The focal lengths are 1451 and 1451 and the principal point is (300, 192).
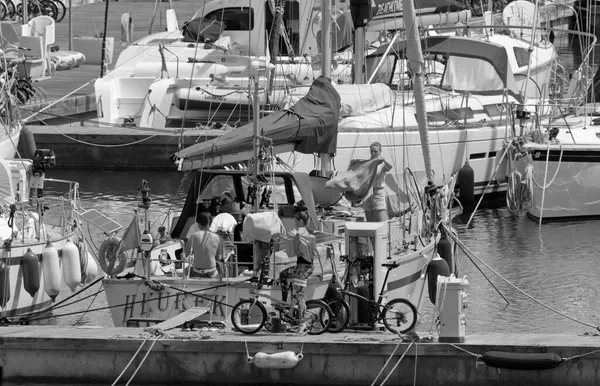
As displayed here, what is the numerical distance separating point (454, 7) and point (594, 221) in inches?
347

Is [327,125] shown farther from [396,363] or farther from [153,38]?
[153,38]

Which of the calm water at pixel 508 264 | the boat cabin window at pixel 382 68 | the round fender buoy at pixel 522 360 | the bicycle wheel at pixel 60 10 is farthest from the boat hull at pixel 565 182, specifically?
the bicycle wheel at pixel 60 10

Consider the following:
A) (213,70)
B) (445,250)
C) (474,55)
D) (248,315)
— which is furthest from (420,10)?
(248,315)

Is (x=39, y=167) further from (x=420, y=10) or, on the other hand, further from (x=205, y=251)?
(x=420, y=10)

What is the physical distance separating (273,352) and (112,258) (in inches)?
120

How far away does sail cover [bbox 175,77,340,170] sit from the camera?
1961cm

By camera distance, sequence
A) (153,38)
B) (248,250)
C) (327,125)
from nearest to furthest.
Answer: (248,250), (327,125), (153,38)

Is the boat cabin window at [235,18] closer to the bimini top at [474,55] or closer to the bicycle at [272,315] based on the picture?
the bimini top at [474,55]


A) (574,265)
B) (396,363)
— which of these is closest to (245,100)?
(574,265)

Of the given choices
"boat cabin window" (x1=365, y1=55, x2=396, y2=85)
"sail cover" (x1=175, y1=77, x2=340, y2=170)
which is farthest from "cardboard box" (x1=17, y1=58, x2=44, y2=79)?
"sail cover" (x1=175, y1=77, x2=340, y2=170)

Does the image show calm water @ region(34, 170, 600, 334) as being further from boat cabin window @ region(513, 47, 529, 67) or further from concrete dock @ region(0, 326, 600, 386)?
A: boat cabin window @ region(513, 47, 529, 67)

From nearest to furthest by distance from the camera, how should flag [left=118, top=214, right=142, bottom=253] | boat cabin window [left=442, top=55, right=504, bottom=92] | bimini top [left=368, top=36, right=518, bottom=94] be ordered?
1. flag [left=118, top=214, right=142, bottom=253]
2. bimini top [left=368, top=36, right=518, bottom=94]
3. boat cabin window [left=442, top=55, right=504, bottom=92]

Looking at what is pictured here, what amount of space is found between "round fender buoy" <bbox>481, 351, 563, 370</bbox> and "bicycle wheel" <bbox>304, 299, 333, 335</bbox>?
1.94m

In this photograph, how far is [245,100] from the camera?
35000 mm
